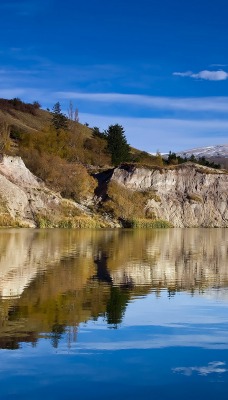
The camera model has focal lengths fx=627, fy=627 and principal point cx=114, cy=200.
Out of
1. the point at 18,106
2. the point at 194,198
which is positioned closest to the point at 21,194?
the point at 194,198

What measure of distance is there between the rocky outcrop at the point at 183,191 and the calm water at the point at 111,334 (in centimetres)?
6525

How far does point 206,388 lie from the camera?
8453mm

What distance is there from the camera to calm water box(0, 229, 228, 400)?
856cm

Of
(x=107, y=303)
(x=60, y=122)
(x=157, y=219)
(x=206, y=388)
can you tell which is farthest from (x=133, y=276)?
(x=60, y=122)

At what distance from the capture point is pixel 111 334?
1169cm

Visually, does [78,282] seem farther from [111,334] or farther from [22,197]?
[22,197]

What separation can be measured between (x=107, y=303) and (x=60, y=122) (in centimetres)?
11619

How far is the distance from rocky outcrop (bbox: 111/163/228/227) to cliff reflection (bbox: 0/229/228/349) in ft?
178

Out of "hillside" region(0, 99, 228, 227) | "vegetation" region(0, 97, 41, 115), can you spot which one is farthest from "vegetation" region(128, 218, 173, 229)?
"vegetation" region(0, 97, 41, 115)

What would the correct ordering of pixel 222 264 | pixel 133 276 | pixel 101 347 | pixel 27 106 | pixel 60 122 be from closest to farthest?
pixel 101 347 < pixel 133 276 < pixel 222 264 < pixel 60 122 < pixel 27 106

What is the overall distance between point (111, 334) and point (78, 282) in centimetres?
765

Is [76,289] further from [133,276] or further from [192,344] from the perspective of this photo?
[192,344]

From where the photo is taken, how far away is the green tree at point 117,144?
114438 mm

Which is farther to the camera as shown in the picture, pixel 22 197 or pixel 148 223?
pixel 148 223
